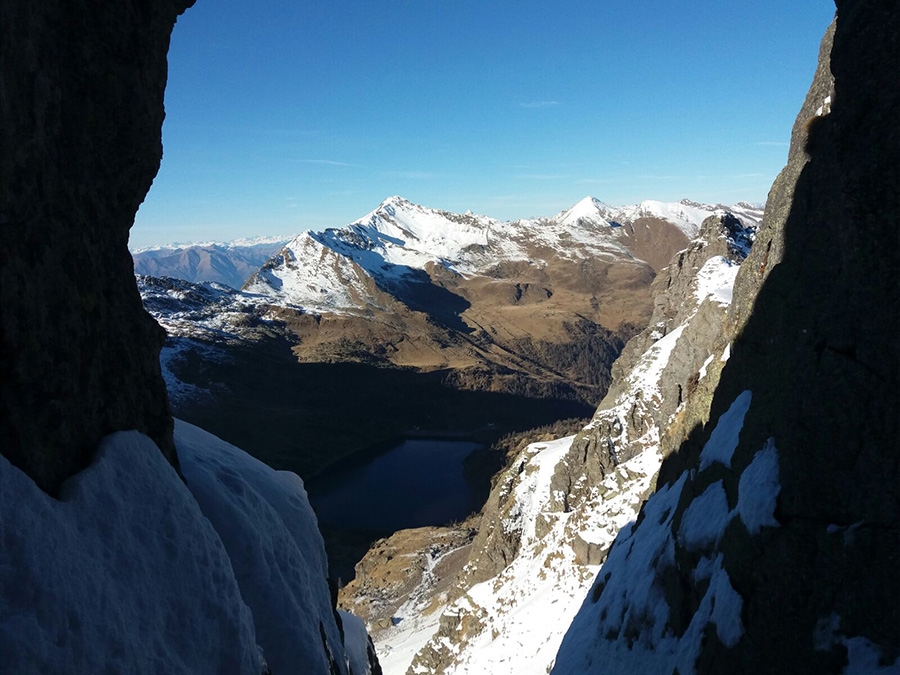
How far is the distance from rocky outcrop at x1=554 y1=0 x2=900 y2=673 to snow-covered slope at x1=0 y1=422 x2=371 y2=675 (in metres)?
10.2

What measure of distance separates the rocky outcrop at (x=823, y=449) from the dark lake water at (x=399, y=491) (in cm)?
11973

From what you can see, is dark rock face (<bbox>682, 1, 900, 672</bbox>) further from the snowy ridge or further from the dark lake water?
the dark lake water

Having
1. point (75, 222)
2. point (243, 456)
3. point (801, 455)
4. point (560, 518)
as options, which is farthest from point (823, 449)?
point (560, 518)

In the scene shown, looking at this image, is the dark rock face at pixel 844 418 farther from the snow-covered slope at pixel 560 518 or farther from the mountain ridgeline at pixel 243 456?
the snow-covered slope at pixel 560 518

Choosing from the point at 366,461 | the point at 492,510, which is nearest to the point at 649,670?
the point at 492,510

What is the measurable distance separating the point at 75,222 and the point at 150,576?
6825 millimetres

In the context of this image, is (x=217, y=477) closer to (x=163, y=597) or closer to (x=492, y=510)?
(x=163, y=597)

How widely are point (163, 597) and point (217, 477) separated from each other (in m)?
5.44

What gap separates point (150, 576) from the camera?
8.95m

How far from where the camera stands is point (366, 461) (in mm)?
179250

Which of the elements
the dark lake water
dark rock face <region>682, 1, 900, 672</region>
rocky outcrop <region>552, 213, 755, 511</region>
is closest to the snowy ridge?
dark rock face <region>682, 1, 900, 672</region>

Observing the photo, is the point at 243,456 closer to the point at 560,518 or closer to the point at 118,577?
the point at 118,577

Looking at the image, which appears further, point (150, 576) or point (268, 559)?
point (268, 559)

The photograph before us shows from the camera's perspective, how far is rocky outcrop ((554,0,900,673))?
9633 millimetres
